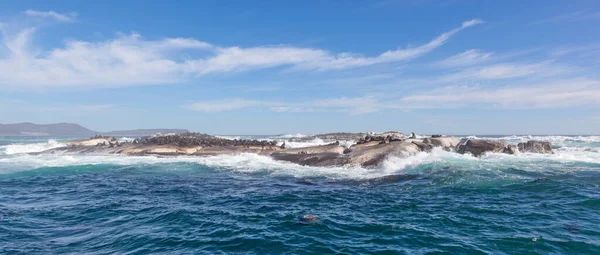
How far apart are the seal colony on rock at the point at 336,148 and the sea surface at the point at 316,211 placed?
2207 mm

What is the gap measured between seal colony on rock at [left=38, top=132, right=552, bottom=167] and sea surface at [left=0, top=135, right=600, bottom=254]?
7.24ft

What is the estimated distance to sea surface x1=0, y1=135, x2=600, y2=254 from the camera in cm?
928

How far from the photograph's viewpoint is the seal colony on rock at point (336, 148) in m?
24.6

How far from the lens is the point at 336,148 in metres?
27.3

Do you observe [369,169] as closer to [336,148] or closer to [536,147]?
[336,148]

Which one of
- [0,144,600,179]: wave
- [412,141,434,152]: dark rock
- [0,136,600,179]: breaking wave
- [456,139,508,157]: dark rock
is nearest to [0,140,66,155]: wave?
[0,144,600,179]: wave

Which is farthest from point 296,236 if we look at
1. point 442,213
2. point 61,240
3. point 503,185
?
point 503,185

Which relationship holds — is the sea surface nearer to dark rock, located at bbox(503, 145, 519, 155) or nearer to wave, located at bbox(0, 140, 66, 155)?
dark rock, located at bbox(503, 145, 519, 155)

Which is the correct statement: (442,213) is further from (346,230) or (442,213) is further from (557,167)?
(557,167)

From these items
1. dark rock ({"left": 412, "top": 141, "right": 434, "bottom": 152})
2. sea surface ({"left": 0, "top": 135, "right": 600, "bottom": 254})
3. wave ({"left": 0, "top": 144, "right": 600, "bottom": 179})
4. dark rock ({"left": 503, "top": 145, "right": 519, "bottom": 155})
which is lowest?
sea surface ({"left": 0, "top": 135, "right": 600, "bottom": 254})

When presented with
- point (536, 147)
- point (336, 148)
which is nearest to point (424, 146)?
point (336, 148)

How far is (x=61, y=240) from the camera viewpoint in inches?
396

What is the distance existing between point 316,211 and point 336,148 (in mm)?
14918

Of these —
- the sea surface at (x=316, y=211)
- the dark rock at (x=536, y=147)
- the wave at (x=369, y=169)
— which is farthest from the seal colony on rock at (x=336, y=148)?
the sea surface at (x=316, y=211)
